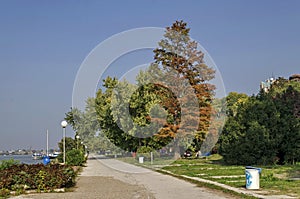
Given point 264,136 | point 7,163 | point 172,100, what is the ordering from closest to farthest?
1. point 7,163
2. point 264,136
3. point 172,100

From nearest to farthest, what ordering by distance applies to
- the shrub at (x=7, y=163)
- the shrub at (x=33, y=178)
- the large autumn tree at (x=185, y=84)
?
the shrub at (x=33, y=178) → the shrub at (x=7, y=163) → the large autumn tree at (x=185, y=84)

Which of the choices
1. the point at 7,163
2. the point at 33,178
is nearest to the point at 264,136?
the point at 7,163

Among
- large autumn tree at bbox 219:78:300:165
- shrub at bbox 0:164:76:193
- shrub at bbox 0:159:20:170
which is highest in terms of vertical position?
large autumn tree at bbox 219:78:300:165

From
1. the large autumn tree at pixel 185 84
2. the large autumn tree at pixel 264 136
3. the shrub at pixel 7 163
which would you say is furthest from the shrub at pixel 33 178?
the large autumn tree at pixel 185 84

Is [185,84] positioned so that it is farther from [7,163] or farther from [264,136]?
[7,163]

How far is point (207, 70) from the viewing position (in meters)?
47.1

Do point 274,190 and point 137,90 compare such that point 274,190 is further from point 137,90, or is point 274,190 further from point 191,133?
point 137,90

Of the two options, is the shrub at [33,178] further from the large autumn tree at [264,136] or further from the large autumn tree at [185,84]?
the large autumn tree at [185,84]

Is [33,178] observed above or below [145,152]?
below

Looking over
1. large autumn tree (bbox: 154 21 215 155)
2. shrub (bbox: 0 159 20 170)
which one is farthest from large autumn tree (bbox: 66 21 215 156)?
shrub (bbox: 0 159 20 170)

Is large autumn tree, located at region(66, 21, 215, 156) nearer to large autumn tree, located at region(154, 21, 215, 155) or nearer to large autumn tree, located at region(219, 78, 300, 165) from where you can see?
large autumn tree, located at region(154, 21, 215, 155)

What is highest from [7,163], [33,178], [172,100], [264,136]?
[172,100]

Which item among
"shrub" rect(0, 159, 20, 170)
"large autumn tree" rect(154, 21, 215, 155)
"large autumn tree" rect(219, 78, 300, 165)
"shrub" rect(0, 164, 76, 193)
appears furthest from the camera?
"large autumn tree" rect(154, 21, 215, 155)

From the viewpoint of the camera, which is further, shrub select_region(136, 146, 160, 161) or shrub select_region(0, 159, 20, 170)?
shrub select_region(136, 146, 160, 161)
